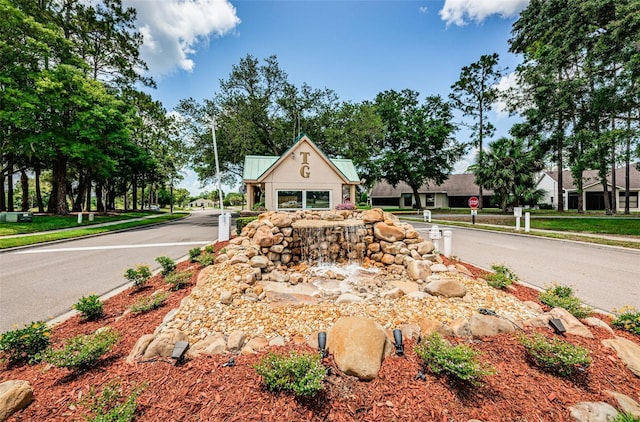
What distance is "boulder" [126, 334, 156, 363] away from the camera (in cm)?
311

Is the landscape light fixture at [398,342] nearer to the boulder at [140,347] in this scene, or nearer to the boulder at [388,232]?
the boulder at [140,347]

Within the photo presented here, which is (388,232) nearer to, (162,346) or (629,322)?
(629,322)

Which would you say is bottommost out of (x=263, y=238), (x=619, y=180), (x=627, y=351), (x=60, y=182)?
(x=627, y=351)

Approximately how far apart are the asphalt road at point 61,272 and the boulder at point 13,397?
2.80 meters

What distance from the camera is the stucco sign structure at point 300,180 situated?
16922 millimetres

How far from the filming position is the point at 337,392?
8.71ft

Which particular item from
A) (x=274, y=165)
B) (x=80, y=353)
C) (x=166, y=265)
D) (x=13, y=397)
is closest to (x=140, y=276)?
(x=166, y=265)

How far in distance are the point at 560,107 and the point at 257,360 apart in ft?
73.4

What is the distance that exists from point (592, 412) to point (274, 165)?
53.2 ft

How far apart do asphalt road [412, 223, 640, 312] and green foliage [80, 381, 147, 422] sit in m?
7.65

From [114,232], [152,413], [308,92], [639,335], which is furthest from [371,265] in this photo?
[308,92]

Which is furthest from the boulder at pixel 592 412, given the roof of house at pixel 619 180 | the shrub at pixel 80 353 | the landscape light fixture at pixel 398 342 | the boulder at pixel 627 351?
the roof of house at pixel 619 180

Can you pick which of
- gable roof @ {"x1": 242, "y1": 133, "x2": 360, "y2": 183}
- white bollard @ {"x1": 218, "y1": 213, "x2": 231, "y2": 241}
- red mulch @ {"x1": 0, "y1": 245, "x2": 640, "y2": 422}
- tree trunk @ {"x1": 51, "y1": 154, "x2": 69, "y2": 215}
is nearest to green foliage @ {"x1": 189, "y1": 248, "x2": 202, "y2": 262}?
white bollard @ {"x1": 218, "y1": 213, "x2": 231, "y2": 241}

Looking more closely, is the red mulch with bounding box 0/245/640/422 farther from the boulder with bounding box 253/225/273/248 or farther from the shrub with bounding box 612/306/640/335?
the boulder with bounding box 253/225/273/248
